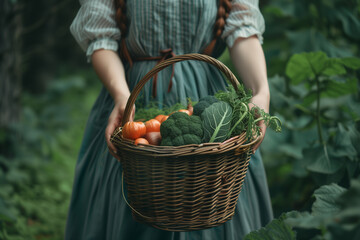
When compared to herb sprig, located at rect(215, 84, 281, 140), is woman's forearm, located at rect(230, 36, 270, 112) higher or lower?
higher

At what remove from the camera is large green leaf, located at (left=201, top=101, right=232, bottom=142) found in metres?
1.13

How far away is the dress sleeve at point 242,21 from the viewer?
5.00 ft

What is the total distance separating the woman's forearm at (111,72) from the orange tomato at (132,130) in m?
0.26

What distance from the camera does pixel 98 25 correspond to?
154 centimetres

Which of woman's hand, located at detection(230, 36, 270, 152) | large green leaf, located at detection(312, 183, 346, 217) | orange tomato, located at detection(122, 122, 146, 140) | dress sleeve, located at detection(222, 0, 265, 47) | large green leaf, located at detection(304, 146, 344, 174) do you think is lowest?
large green leaf, located at detection(304, 146, 344, 174)

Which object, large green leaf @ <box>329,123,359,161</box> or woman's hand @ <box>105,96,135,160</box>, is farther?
large green leaf @ <box>329,123,359,161</box>

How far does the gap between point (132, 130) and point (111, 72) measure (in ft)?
1.42

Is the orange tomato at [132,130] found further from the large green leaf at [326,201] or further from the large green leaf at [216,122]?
the large green leaf at [326,201]

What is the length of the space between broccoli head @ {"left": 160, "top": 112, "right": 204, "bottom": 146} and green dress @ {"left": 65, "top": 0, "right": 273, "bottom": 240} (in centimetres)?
37

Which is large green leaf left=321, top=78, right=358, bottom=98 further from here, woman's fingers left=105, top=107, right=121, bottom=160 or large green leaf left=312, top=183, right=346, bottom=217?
woman's fingers left=105, top=107, right=121, bottom=160

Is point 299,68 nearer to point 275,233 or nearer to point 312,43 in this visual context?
point 312,43

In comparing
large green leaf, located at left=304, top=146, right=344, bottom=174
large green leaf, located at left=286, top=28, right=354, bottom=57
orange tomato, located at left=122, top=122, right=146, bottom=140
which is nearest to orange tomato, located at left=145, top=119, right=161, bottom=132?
Result: orange tomato, located at left=122, top=122, right=146, bottom=140

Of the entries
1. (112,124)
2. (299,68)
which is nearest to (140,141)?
Result: (112,124)

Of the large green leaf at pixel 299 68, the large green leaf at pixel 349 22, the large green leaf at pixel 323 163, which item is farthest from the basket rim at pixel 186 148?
the large green leaf at pixel 349 22
